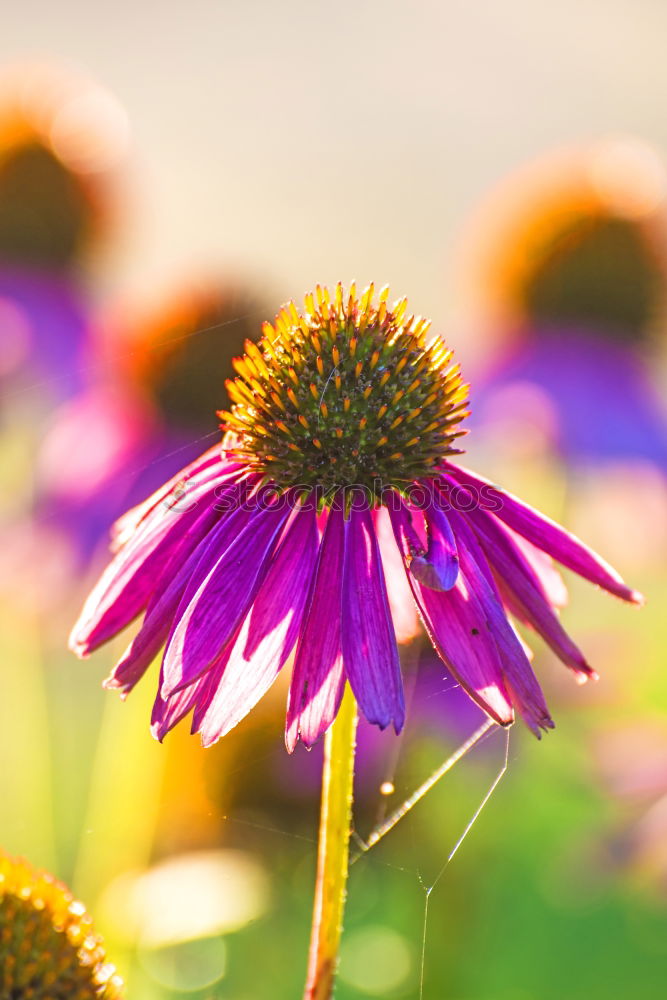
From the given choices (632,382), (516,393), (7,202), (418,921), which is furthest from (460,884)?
(7,202)

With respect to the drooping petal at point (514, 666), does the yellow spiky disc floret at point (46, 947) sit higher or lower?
lower

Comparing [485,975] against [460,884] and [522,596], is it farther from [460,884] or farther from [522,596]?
[522,596]

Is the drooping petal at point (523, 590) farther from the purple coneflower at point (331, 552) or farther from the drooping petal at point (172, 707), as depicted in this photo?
the drooping petal at point (172, 707)

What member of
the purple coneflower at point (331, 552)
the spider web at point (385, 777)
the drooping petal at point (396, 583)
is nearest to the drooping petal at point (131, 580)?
the purple coneflower at point (331, 552)

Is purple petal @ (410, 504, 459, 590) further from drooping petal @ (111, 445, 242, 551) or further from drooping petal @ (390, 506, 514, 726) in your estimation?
drooping petal @ (111, 445, 242, 551)

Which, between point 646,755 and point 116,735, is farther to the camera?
point 116,735

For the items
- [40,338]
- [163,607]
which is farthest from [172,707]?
[40,338]
